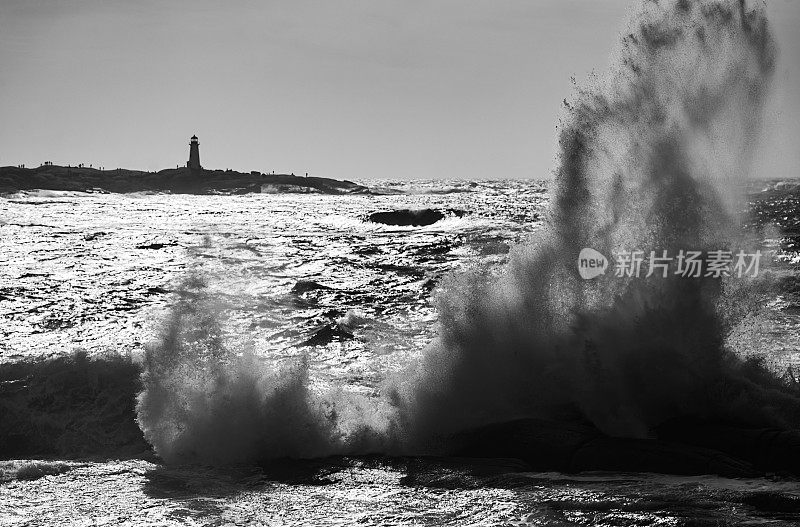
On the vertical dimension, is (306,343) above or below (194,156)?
below

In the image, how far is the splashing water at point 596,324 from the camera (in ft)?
36.0

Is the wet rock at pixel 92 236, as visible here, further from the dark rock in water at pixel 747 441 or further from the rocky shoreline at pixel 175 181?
the rocky shoreline at pixel 175 181

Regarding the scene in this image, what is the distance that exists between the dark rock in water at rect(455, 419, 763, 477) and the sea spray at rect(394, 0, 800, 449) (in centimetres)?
50

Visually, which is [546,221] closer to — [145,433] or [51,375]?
[145,433]

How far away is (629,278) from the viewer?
11984 mm

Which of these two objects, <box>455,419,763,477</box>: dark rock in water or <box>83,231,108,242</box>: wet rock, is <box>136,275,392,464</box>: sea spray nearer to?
<box>455,419,763,477</box>: dark rock in water

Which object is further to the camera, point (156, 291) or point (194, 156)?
point (194, 156)

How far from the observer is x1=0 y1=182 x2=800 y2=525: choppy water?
8.24 m

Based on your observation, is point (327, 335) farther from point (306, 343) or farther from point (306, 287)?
point (306, 287)

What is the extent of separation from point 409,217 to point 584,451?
1586 inches

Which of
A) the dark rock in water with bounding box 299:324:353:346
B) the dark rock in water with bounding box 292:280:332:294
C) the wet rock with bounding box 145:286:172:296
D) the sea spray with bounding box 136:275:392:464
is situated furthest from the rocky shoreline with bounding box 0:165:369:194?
the sea spray with bounding box 136:275:392:464

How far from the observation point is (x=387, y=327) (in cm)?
1808

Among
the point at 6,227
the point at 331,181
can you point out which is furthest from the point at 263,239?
the point at 331,181

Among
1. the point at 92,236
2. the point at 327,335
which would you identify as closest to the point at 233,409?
the point at 327,335
